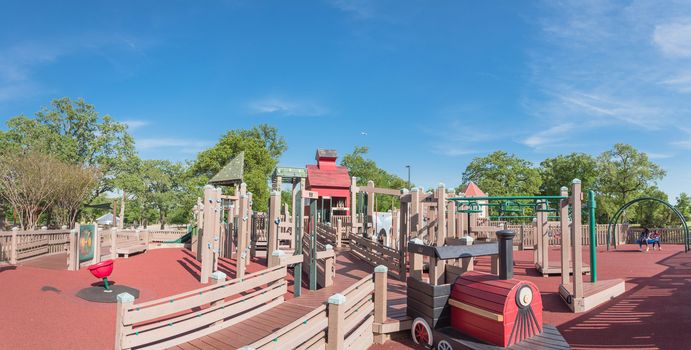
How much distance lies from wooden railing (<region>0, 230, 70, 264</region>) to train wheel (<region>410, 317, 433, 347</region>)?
49.4 feet

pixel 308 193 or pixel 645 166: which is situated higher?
pixel 645 166

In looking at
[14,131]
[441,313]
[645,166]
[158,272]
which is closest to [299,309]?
[441,313]

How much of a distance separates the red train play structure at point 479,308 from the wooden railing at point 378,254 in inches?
186

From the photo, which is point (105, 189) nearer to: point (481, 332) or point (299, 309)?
point (299, 309)

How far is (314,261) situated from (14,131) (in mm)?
35942

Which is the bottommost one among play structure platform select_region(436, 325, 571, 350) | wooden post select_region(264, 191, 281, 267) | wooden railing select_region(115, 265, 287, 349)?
play structure platform select_region(436, 325, 571, 350)

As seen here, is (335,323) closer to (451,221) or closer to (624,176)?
(451,221)

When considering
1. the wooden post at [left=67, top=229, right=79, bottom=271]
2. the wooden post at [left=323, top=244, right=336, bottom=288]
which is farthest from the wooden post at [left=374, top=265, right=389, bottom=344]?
the wooden post at [left=67, top=229, right=79, bottom=271]

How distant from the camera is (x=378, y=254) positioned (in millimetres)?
13039

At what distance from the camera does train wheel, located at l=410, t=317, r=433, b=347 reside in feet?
20.7

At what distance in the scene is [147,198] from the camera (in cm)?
4594

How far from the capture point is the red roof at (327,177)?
28125mm

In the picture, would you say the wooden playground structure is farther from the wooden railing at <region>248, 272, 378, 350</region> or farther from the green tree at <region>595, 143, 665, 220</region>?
the green tree at <region>595, 143, 665, 220</region>

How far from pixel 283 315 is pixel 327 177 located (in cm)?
2162
